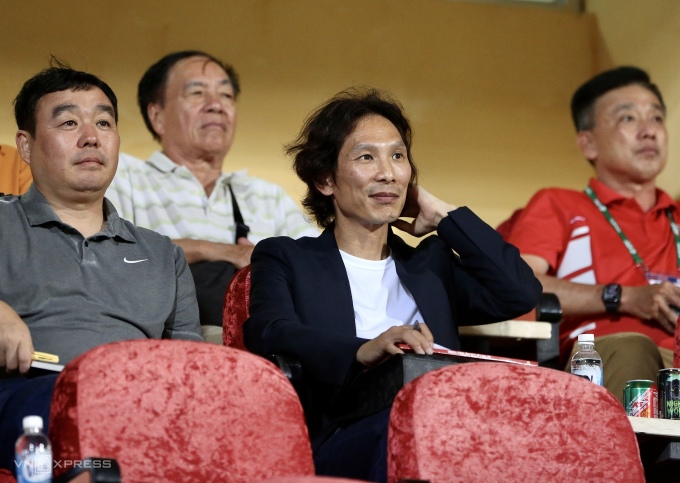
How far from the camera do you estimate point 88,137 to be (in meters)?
2.66

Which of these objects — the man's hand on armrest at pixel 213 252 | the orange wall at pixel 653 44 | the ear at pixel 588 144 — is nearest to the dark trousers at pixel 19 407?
the man's hand on armrest at pixel 213 252

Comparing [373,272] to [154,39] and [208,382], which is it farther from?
[154,39]

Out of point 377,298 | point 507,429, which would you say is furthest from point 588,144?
point 507,429

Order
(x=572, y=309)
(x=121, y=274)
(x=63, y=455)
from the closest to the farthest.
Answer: (x=63, y=455), (x=121, y=274), (x=572, y=309)

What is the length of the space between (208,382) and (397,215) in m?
0.98

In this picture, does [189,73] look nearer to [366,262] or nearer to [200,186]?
[200,186]

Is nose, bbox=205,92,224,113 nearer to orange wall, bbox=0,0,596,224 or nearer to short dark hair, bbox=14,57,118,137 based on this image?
orange wall, bbox=0,0,596,224

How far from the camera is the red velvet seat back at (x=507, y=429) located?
1.92m

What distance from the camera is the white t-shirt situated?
2639 mm

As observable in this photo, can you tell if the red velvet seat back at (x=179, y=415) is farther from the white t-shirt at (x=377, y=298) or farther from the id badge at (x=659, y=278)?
the id badge at (x=659, y=278)

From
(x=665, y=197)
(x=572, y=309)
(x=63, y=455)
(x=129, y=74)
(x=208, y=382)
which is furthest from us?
(x=129, y=74)

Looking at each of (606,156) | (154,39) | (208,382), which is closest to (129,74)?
(154,39)

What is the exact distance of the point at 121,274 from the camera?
2.58 metres

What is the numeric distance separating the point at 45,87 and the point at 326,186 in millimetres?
678
